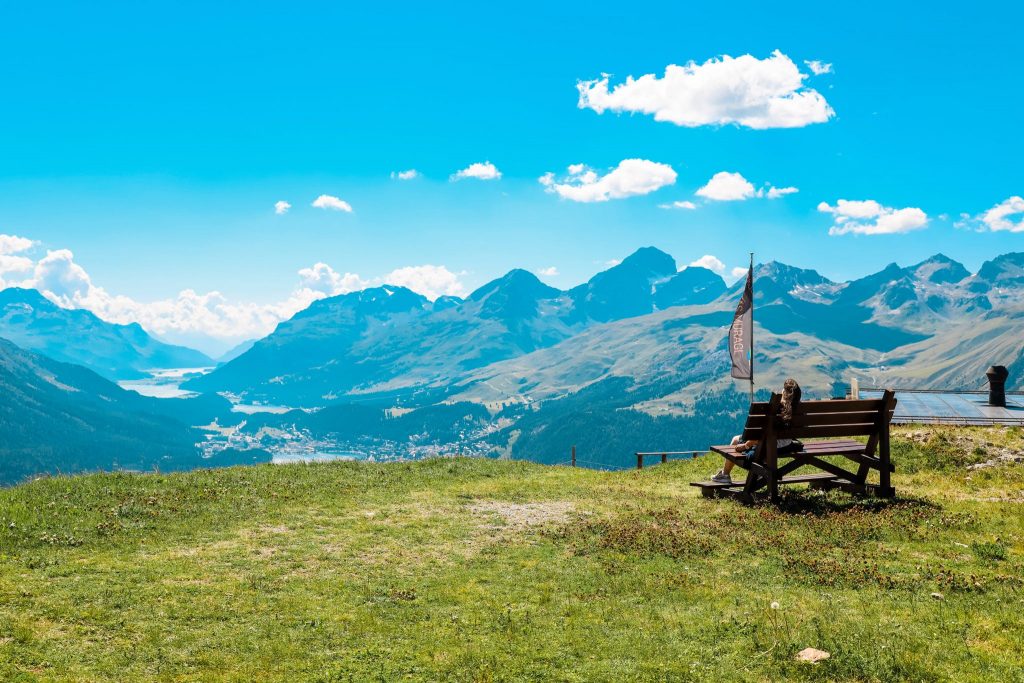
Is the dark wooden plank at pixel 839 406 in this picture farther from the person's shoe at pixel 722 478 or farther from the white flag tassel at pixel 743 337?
the white flag tassel at pixel 743 337

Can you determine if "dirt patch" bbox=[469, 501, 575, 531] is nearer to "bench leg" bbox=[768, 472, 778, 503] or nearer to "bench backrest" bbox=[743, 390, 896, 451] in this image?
"bench leg" bbox=[768, 472, 778, 503]

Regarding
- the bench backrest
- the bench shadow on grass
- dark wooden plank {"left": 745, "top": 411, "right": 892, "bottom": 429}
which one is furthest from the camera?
dark wooden plank {"left": 745, "top": 411, "right": 892, "bottom": 429}

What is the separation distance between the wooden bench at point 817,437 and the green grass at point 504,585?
2.46ft

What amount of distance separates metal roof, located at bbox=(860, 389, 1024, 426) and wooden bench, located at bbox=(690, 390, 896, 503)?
1236cm

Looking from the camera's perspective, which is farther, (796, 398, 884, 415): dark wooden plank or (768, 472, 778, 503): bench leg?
(768, 472, 778, 503): bench leg

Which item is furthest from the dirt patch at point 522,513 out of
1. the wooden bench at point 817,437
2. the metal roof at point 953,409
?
the metal roof at point 953,409

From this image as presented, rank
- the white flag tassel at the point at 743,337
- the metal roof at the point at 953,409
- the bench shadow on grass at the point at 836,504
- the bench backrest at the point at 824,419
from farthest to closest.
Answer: the metal roof at the point at 953,409 → the white flag tassel at the point at 743,337 → the bench backrest at the point at 824,419 → the bench shadow on grass at the point at 836,504

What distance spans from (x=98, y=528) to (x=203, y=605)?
594cm

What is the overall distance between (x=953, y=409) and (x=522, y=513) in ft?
88.3

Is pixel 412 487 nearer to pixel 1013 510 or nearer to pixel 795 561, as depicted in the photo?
pixel 795 561

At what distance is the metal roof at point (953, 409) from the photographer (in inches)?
1105

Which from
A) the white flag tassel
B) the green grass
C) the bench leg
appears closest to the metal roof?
the green grass

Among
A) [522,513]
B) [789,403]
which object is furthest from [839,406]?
[522,513]

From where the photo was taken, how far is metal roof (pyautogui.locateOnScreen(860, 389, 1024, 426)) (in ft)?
92.1
